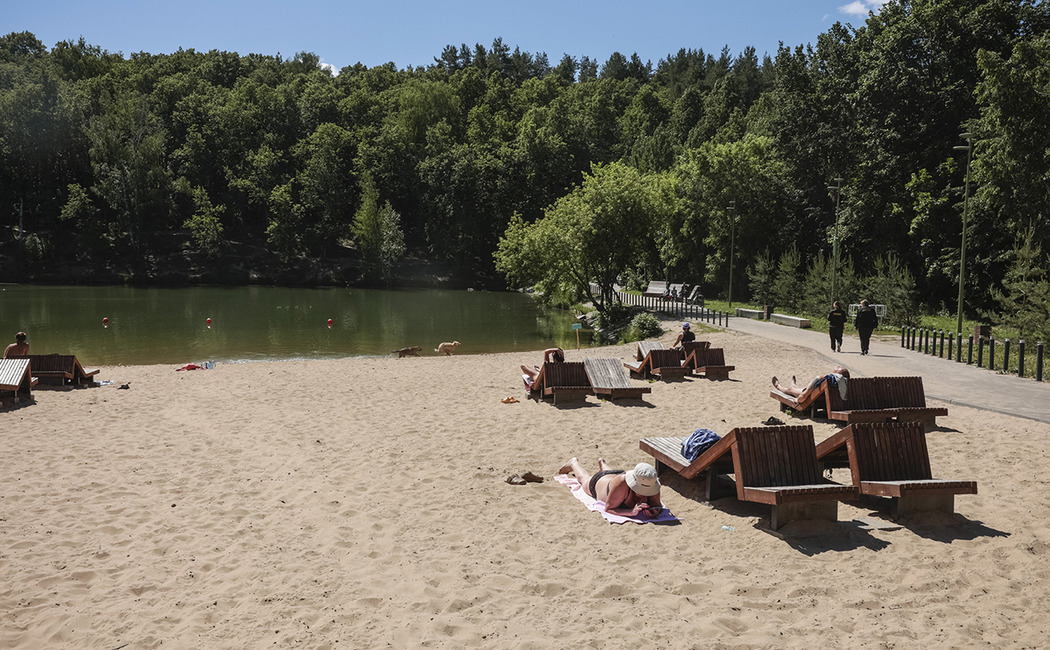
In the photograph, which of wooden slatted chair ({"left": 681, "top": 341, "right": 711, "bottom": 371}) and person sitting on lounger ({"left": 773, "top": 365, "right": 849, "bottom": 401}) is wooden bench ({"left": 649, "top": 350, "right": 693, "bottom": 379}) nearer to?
wooden slatted chair ({"left": 681, "top": 341, "right": 711, "bottom": 371})

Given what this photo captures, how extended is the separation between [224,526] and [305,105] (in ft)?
324

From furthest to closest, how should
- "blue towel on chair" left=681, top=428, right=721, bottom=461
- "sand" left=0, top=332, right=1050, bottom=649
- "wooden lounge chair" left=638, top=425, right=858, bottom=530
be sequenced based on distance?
"blue towel on chair" left=681, top=428, right=721, bottom=461, "wooden lounge chair" left=638, top=425, right=858, bottom=530, "sand" left=0, top=332, right=1050, bottom=649

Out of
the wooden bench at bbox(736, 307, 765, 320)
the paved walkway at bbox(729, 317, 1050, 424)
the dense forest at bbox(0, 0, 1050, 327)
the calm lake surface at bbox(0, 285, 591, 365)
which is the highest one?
the dense forest at bbox(0, 0, 1050, 327)

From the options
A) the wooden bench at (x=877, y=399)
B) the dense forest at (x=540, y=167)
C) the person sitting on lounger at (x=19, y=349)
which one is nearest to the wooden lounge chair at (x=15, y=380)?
the person sitting on lounger at (x=19, y=349)

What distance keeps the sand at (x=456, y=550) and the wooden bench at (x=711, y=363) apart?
541cm

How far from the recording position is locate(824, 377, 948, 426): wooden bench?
12.1 meters

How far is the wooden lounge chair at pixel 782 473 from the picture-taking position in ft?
24.2

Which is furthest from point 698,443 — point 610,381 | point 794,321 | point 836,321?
point 794,321

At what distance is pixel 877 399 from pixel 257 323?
3688 centimetres

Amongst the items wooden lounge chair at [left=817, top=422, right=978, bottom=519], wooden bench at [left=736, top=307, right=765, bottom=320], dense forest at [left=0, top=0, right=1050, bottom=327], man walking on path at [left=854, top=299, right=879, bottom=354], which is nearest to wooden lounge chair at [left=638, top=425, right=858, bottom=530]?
wooden lounge chair at [left=817, top=422, right=978, bottom=519]

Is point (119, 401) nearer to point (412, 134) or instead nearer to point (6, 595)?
point (6, 595)

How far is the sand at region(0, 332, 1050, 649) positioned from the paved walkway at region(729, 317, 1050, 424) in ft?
6.05

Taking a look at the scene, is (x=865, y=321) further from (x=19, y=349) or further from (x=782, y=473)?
(x=19, y=349)

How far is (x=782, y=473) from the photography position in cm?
782
